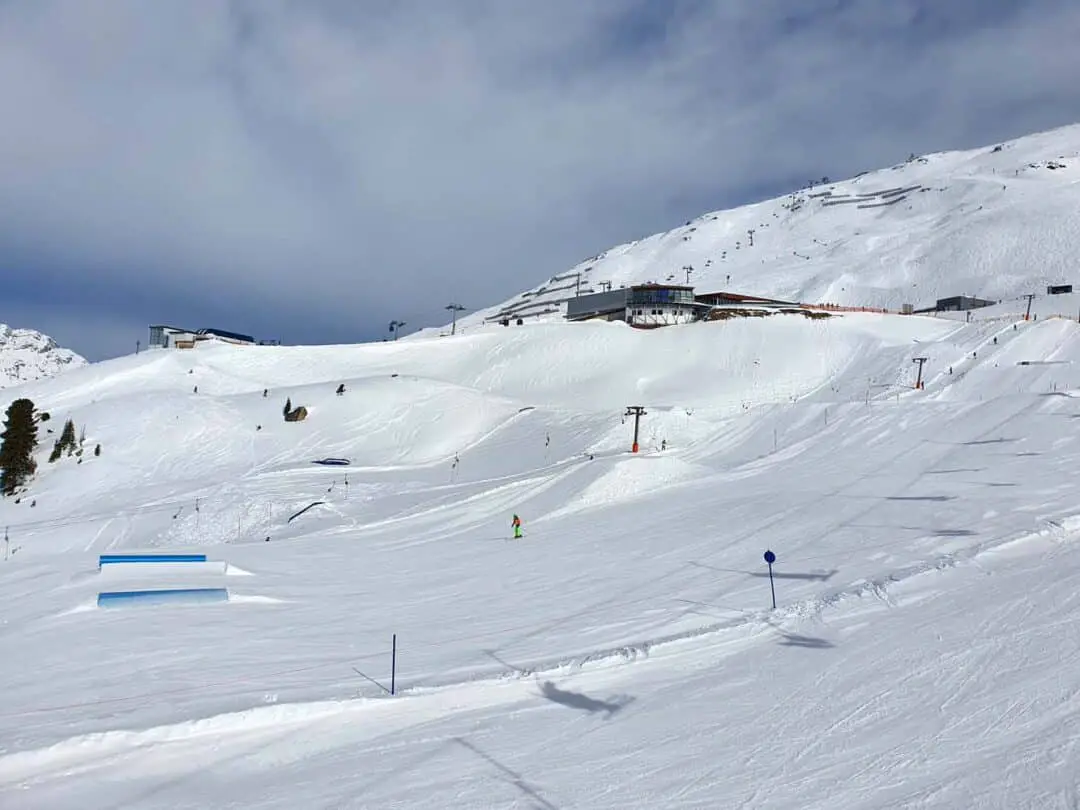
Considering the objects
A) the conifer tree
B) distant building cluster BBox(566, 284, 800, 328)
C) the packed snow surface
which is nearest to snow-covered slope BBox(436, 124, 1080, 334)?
distant building cluster BBox(566, 284, 800, 328)

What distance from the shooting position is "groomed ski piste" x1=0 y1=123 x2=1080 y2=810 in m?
6.59

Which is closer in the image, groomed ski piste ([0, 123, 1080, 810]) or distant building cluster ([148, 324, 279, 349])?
groomed ski piste ([0, 123, 1080, 810])

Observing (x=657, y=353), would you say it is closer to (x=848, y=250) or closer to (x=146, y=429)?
(x=146, y=429)

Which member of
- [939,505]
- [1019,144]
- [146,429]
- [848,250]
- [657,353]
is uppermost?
[1019,144]

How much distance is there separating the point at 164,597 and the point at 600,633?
7.74 metres

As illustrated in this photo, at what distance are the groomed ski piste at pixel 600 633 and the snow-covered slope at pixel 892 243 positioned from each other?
7616cm

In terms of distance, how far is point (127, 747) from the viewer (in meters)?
7.24

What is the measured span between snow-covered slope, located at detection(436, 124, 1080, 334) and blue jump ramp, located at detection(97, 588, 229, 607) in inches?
3647

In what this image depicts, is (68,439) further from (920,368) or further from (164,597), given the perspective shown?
(920,368)

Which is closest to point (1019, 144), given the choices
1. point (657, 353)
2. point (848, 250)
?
point (848, 250)

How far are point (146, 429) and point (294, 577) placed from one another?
114ft

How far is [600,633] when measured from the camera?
11.1 meters

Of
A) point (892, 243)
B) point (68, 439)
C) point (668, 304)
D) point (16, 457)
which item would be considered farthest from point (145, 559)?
point (892, 243)

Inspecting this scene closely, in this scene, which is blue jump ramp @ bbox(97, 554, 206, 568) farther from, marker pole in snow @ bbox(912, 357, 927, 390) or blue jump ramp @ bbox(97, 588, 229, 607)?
marker pole in snow @ bbox(912, 357, 927, 390)
